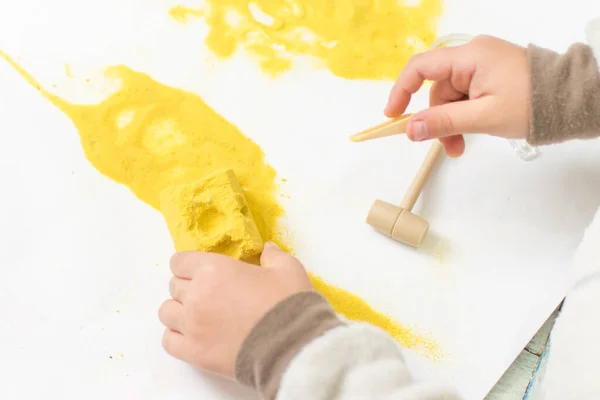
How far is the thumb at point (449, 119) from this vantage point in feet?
1.87

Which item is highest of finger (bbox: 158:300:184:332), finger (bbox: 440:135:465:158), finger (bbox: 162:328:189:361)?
finger (bbox: 440:135:465:158)

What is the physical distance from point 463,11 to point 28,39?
0.62 m

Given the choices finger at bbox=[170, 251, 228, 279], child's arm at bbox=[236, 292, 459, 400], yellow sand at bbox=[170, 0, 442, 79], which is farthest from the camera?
yellow sand at bbox=[170, 0, 442, 79]

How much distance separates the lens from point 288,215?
2.25 ft

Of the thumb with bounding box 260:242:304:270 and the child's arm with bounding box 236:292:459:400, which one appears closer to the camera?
the child's arm with bounding box 236:292:459:400

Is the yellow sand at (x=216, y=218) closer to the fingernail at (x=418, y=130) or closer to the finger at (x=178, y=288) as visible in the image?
the finger at (x=178, y=288)

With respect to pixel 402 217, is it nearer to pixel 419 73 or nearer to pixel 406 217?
pixel 406 217

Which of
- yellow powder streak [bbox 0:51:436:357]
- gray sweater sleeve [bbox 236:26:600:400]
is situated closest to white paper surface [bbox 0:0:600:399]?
yellow powder streak [bbox 0:51:436:357]

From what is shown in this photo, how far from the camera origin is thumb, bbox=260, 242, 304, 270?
0.60 meters

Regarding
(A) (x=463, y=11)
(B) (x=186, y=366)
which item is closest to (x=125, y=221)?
(B) (x=186, y=366)

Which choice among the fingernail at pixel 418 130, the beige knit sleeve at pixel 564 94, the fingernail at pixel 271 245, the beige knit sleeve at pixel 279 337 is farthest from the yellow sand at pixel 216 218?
the beige knit sleeve at pixel 564 94

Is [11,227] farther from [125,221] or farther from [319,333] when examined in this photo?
[319,333]

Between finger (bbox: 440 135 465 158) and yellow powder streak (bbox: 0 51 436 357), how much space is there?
8.9 inches

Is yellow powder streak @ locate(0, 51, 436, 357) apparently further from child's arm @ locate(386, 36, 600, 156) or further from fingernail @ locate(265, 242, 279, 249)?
child's arm @ locate(386, 36, 600, 156)
